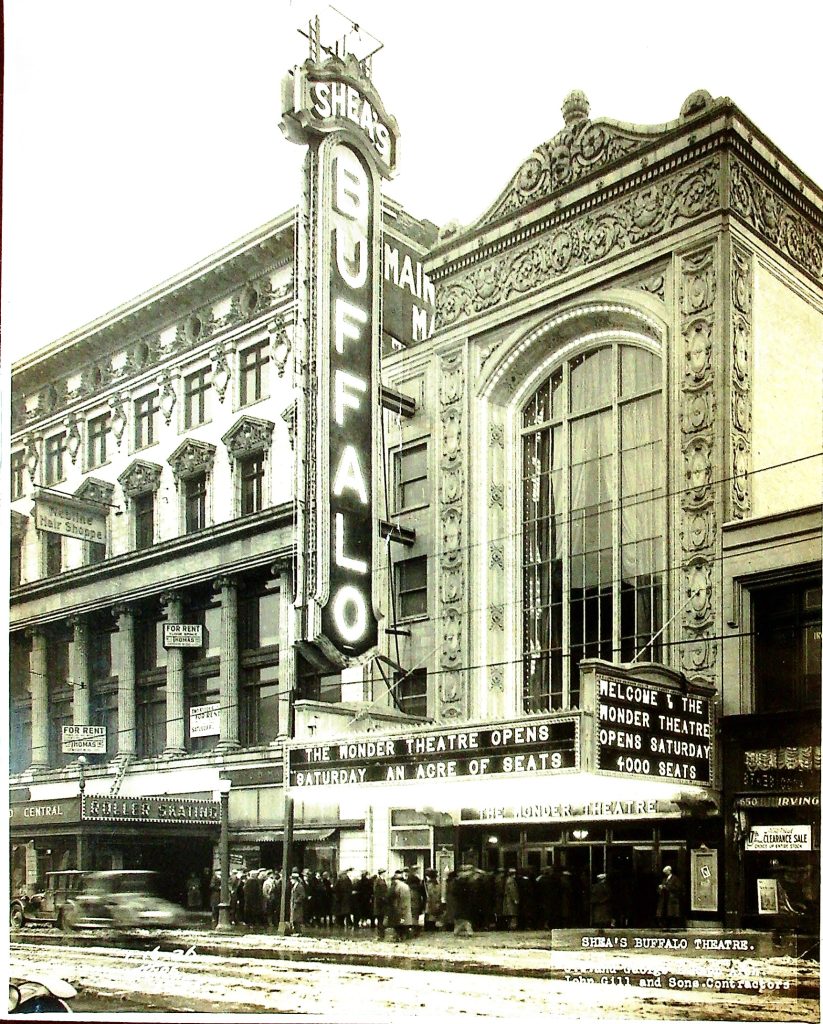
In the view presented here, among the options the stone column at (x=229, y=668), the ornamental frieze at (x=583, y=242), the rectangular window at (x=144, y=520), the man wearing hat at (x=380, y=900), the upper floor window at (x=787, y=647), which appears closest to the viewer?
the upper floor window at (x=787, y=647)

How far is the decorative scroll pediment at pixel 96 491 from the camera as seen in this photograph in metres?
10.1

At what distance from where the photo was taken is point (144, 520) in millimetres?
9984

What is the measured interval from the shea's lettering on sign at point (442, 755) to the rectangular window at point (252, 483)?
171cm

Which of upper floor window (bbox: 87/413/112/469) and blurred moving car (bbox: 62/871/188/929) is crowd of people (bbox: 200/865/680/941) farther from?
upper floor window (bbox: 87/413/112/469)

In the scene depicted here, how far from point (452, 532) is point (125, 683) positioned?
270 cm

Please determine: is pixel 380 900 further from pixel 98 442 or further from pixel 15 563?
pixel 98 442

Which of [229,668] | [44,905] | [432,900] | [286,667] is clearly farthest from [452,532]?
[44,905]

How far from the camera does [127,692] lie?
31.9 feet

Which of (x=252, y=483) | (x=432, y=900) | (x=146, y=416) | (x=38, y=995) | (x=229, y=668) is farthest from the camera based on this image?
(x=146, y=416)

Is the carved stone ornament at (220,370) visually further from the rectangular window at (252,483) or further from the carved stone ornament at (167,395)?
the rectangular window at (252,483)

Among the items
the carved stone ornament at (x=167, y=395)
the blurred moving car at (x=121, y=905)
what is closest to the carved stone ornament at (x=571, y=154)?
the carved stone ornament at (x=167, y=395)

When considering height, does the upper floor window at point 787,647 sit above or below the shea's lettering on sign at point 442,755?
above

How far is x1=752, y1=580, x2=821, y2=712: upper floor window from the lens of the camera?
731 centimetres

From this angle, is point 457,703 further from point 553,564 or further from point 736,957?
point 736,957
